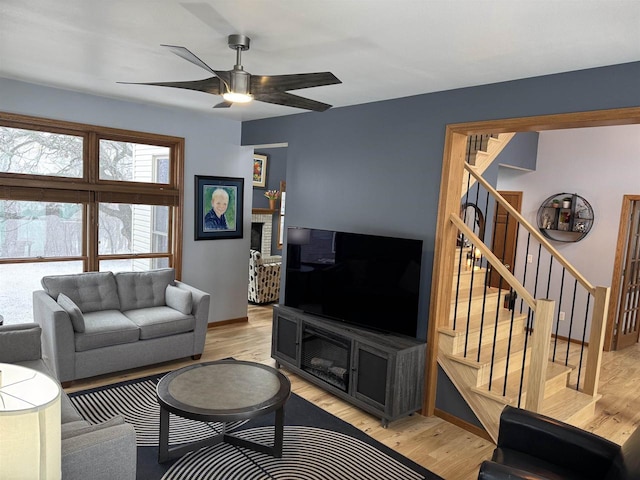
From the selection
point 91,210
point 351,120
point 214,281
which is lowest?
point 214,281

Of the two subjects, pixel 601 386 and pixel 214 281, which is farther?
pixel 214 281

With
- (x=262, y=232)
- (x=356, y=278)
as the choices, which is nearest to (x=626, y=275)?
(x=356, y=278)

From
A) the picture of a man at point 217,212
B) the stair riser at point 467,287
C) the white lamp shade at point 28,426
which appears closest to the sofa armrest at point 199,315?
the picture of a man at point 217,212

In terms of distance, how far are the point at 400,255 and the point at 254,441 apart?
5.76ft

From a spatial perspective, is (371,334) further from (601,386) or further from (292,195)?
(601,386)

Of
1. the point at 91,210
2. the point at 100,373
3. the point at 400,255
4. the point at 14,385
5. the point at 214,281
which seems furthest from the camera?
the point at 214,281

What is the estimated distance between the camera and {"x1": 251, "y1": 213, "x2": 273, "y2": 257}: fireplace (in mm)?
7684

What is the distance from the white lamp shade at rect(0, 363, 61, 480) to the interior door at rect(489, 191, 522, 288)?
6212mm

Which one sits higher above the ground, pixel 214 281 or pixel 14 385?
pixel 14 385

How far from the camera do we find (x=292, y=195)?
496 cm

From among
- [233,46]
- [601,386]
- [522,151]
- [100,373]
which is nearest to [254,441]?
[100,373]

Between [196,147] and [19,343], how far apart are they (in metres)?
2.94

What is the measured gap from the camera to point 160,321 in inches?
169

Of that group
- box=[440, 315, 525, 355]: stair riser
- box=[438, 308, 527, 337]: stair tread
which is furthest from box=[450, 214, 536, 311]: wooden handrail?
box=[438, 308, 527, 337]: stair tread
